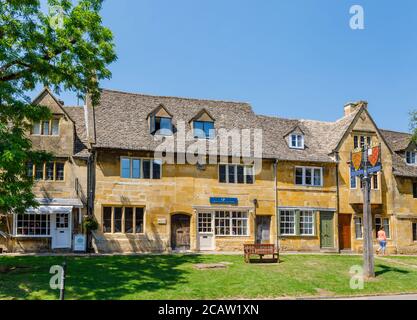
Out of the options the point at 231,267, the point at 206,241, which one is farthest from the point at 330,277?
the point at 206,241

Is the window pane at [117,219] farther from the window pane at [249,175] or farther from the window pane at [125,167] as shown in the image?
the window pane at [249,175]

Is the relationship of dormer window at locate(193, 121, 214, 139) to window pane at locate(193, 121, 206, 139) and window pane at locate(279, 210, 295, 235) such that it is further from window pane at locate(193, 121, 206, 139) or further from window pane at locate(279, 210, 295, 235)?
window pane at locate(279, 210, 295, 235)

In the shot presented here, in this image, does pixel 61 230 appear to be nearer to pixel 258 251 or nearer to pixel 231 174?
pixel 231 174

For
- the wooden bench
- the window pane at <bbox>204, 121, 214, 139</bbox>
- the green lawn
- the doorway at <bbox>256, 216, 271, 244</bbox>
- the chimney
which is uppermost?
the chimney

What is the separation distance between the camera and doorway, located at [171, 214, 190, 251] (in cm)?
2961

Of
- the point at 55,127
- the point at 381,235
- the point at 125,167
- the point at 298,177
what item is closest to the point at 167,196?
the point at 125,167

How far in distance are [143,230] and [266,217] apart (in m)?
8.41

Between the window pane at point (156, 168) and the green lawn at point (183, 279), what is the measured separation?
19.6 ft

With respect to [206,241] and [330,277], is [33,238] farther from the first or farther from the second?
[330,277]

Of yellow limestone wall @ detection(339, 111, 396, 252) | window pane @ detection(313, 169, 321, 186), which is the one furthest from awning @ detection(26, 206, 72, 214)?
yellow limestone wall @ detection(339, 111, 396, 252)

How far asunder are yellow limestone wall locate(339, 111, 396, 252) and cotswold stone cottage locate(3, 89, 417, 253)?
0.07 m

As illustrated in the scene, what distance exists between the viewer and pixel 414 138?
122 feet
